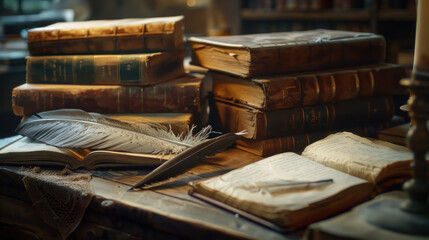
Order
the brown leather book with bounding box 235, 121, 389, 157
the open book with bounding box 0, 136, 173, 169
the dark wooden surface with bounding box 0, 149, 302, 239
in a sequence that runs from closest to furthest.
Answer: the dark wooden surface with bounding box 0, 149, 302, 239 → the open book with bounding box 0, 136, 173, 169 → the brown leather book with bounding box 235, 121, 389, 157

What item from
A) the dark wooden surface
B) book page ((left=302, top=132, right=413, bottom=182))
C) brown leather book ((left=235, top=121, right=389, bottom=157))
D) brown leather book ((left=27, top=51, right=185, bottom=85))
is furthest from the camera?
brown leather book ((left=27, top=51, right=185, bottom=85))

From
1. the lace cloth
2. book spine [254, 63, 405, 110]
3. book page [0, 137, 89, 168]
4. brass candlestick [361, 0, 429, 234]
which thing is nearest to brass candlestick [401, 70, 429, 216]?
brass candlestick [361, 0, 429, 234]

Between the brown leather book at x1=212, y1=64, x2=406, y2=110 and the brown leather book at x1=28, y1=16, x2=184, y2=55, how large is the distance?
0.19m

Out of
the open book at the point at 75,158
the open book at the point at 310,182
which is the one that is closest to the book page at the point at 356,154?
the open book at the point at 310,182

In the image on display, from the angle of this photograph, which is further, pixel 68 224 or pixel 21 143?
pixel 21 143

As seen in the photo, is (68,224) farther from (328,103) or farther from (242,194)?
(328,103)

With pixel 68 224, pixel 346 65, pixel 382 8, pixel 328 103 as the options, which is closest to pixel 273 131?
pixel 328 103

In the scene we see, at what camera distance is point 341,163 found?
3.27 feet

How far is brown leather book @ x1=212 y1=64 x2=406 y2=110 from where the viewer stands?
3.91 feet

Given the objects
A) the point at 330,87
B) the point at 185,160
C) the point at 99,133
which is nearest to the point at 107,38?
the point at 99,133

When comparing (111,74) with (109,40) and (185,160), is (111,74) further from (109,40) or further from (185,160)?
(185,160)

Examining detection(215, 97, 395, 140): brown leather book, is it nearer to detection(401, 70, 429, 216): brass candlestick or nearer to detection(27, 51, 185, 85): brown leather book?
detection(27, 51, 185, 85): brown leather book

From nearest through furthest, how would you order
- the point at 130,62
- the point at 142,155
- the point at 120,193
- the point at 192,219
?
the point at 192,219
the point at 120,193
the point at 142,155
the point at 130,62

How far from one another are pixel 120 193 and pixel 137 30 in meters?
0.56
